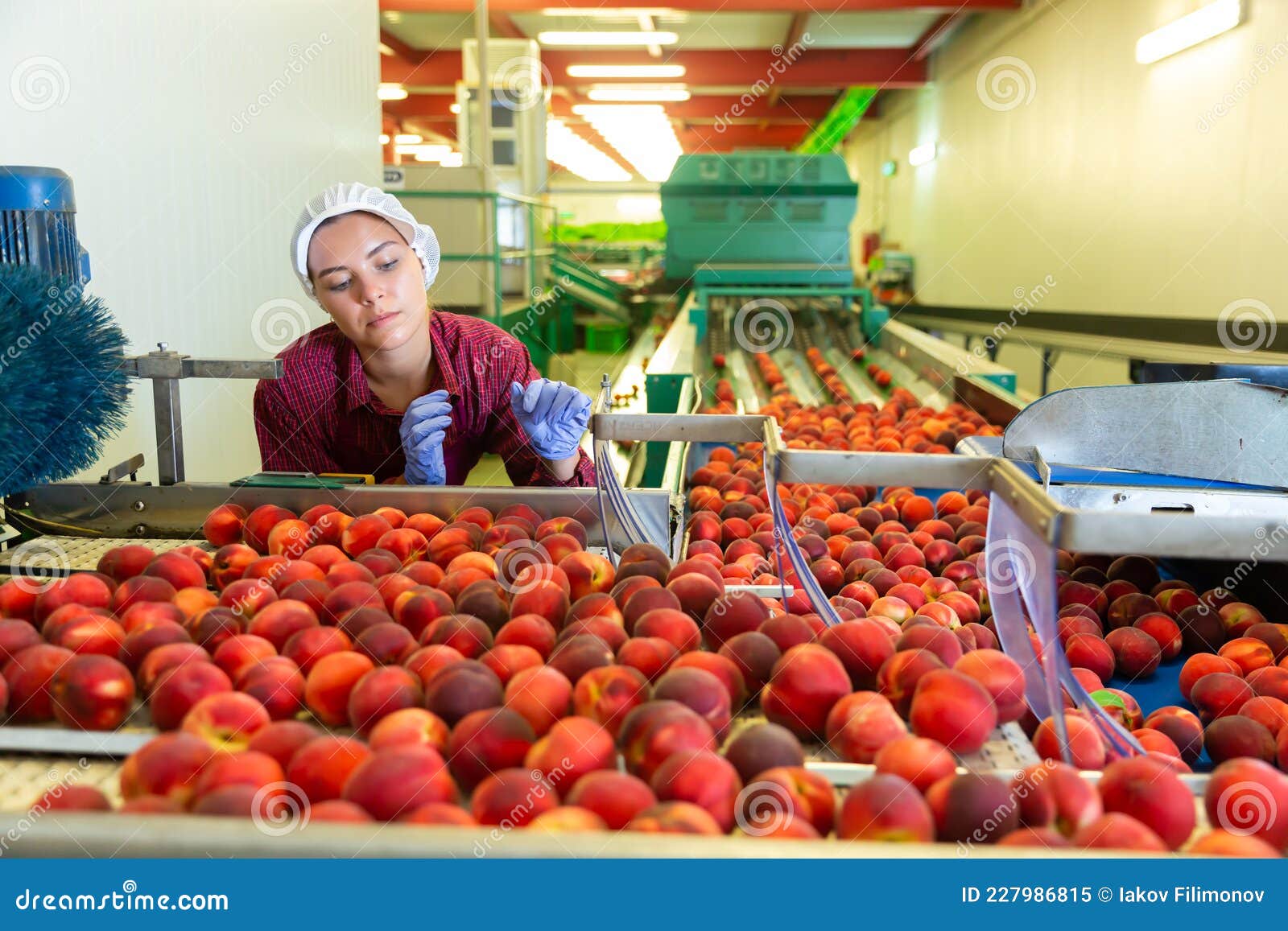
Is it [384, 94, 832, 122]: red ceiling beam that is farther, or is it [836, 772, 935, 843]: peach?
[384, 94, 832, 122]: red ceiling beam

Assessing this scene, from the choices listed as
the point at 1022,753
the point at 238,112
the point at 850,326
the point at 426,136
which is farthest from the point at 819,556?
the point at 426,136

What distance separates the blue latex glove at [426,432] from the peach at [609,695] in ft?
3.58

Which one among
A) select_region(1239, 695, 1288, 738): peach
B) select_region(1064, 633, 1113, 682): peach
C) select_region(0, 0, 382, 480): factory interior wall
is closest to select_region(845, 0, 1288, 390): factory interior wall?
select_region(1064, 633, 1113, 682): peach

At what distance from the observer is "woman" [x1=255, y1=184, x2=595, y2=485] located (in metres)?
1.93

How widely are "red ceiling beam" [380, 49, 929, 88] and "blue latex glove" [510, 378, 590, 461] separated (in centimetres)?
1172

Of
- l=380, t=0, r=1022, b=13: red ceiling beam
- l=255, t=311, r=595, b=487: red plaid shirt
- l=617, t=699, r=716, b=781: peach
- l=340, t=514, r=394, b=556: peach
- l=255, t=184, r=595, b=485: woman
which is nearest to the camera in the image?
l=617, t=699, r=716, b=781: peach

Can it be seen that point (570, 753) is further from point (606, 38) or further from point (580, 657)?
point (606, 38)

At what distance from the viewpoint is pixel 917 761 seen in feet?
2.47

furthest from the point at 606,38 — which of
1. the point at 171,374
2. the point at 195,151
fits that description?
the point at 171,374

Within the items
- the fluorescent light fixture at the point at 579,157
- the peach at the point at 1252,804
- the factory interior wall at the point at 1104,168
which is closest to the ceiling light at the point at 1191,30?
the factory interior wall at the point at 1104,168

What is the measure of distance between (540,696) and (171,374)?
1.17 m

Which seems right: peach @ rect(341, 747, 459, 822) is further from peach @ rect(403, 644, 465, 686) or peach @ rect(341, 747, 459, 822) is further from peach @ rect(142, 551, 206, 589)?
peach @ rect(142, 551, 206, 589)
